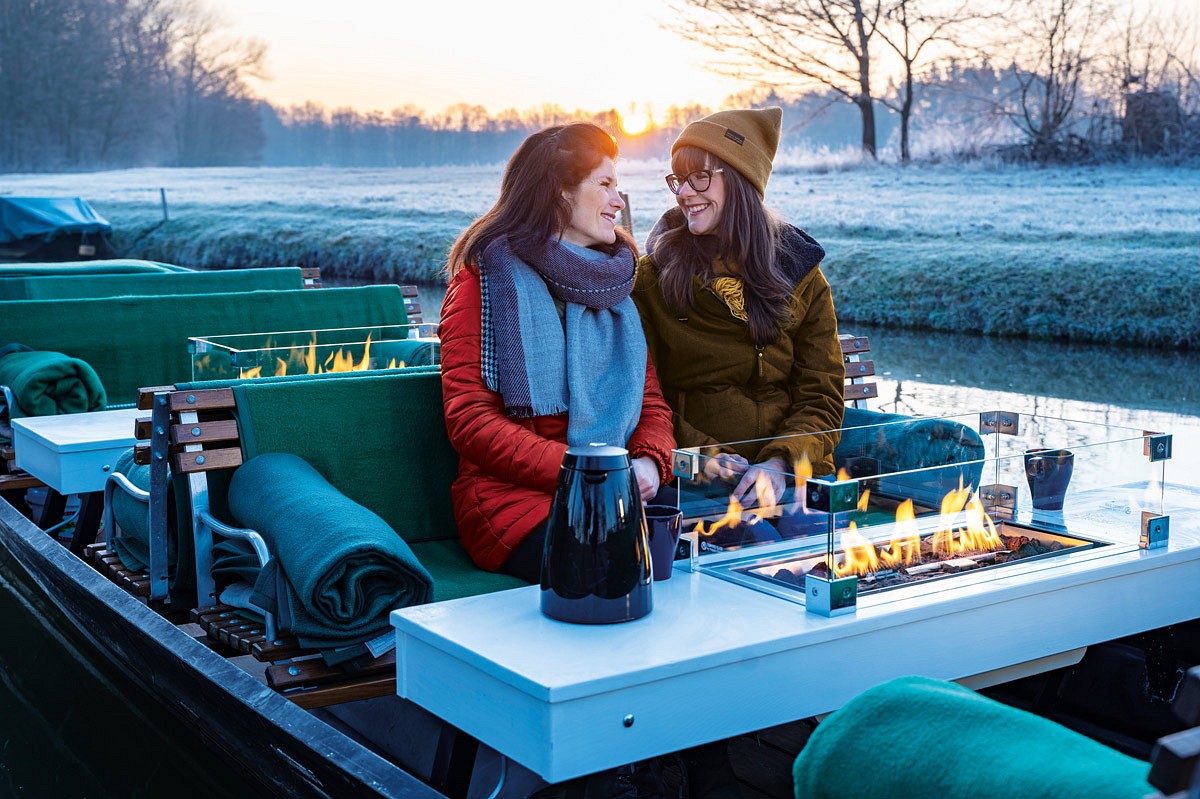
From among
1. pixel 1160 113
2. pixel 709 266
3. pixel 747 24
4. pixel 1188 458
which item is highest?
pixel 747 24

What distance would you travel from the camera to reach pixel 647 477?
3.05 m

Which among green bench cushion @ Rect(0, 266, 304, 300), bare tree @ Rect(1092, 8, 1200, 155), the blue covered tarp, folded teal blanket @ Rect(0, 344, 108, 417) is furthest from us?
the blue covered tarp

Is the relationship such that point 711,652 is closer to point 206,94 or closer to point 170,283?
point 170,283

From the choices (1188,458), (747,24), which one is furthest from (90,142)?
(1188,458)

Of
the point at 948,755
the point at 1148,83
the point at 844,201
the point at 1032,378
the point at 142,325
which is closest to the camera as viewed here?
the point at 948,755

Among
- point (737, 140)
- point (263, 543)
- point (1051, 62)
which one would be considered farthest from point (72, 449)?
point (1051, 62)

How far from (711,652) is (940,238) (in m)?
14.6

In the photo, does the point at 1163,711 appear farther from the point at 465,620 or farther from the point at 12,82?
the point at 12,82

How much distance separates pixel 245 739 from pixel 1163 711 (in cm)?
190

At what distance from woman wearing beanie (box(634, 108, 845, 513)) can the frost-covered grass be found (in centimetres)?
615

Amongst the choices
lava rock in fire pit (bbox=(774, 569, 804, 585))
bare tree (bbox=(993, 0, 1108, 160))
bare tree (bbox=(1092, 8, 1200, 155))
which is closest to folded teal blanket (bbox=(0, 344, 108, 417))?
lava rock in fire pit (bbox=(774, 569, 804, 585))

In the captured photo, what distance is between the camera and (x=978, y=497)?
8.34 ft

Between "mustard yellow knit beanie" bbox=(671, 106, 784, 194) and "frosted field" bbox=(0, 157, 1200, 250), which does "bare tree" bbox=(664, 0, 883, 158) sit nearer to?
"frosted field" bbox=(0, 157, 1200, 250)

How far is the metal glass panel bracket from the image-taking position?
7.26 ft
